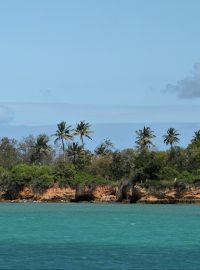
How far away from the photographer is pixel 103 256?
39.1 meters

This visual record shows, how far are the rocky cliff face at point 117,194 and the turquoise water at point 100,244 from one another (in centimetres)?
4553

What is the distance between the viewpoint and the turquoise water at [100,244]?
3528 centimetres

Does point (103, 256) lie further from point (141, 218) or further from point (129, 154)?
point (129, 154)

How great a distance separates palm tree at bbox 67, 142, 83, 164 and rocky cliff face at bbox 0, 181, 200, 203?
1356 cm

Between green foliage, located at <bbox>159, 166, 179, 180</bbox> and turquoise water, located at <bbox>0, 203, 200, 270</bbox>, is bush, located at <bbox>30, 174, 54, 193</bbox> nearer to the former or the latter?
green foliage, located at <bbox>159, 166, 179, 180</bbox>

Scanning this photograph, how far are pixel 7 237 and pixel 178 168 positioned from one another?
83854 millimetres

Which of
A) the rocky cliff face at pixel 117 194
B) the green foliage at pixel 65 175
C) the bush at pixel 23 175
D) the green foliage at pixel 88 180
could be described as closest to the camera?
the rocky cliff face at pixel 117 194

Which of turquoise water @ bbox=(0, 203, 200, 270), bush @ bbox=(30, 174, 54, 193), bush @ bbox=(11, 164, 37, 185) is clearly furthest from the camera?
bush @ bbox=(11, 164, 37, 185)

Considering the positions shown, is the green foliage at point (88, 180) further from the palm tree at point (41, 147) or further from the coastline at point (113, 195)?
the palm tree at point (41, 147)

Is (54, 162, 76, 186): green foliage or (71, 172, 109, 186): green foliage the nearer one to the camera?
(71, 172, 109, 186): green foliage

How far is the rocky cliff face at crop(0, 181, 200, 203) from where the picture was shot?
125 metres

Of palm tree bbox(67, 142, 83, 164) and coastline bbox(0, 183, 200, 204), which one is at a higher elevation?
palm tree bbox(67, 142, 83, 164)

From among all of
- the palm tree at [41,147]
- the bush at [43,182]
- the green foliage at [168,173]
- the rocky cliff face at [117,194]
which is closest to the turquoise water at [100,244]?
the rocky cliff face at [117,194]

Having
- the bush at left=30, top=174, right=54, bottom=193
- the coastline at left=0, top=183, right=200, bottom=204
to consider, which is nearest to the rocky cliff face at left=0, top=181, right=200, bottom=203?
the coastline at left=0, top=183, right=200, bottom=204
